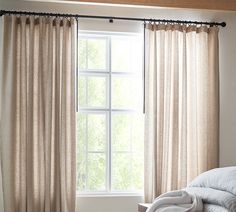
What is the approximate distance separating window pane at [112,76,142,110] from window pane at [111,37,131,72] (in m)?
0.13

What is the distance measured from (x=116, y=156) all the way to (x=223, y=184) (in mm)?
2151

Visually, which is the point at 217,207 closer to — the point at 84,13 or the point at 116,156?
the point at 116,156

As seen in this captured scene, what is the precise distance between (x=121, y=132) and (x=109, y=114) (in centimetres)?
25

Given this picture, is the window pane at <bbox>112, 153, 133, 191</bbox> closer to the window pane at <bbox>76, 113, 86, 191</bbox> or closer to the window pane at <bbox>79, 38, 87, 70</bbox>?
the window pane at <bbox>76, 113, 86, 191</bbox>

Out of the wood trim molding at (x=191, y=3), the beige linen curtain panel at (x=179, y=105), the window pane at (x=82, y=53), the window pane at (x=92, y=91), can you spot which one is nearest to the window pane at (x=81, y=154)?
the window pane at (x=92, y=91)

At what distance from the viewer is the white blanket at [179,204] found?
10.6 feet

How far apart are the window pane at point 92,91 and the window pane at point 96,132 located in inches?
5.7

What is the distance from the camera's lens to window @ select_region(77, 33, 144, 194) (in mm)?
5262

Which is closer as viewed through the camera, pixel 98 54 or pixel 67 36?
pixel 67 36

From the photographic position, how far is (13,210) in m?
4.75

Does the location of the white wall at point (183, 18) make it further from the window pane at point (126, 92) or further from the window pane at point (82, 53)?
the window pane at point (126, 92)

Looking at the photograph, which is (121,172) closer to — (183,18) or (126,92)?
(126,92)

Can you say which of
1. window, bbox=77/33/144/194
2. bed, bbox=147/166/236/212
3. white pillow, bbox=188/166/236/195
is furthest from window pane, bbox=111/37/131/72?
bed, bbox=147/166/236/212

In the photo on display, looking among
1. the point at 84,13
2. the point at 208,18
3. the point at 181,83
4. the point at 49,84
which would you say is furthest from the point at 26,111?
the point at 208,18
